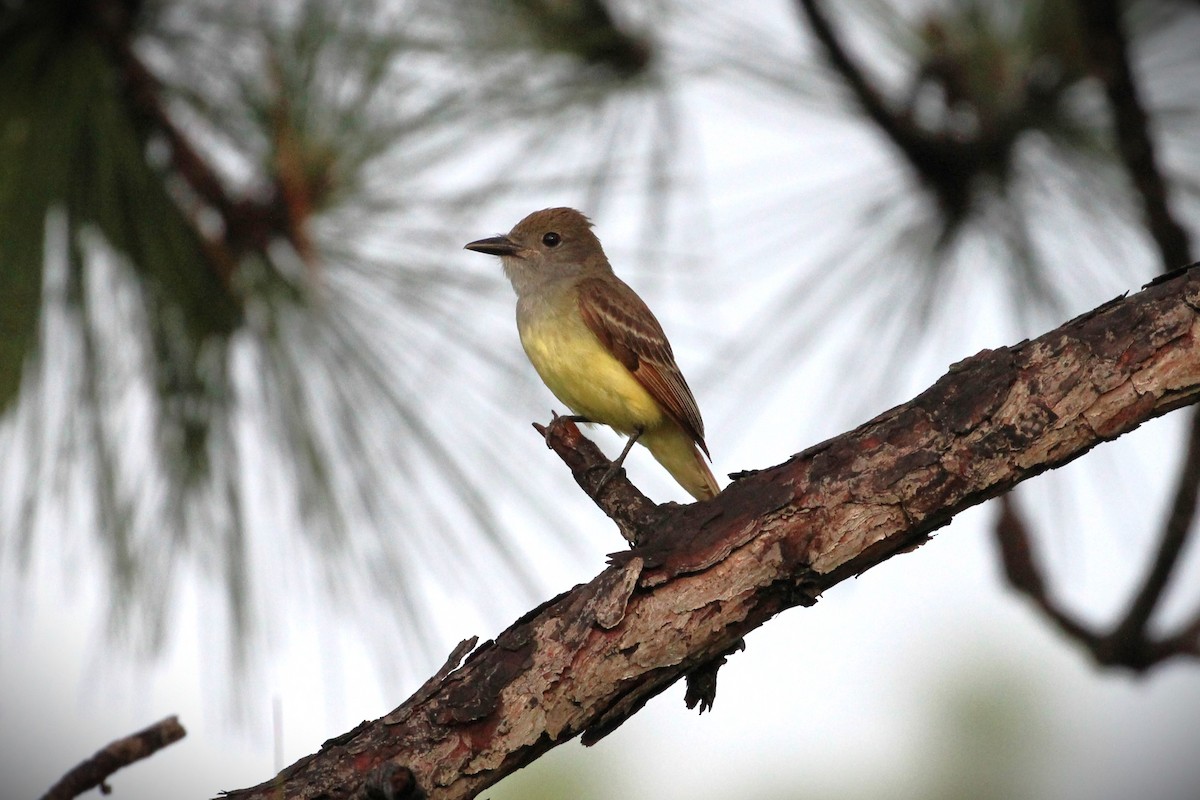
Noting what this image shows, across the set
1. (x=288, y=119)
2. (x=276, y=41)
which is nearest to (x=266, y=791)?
(x=288, y=119)

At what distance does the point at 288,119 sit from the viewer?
12.4 feet

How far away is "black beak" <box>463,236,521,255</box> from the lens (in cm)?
529

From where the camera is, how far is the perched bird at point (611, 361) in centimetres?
477

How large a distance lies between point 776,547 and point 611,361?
7.21 feet

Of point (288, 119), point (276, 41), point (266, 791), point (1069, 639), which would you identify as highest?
point (276, 41)

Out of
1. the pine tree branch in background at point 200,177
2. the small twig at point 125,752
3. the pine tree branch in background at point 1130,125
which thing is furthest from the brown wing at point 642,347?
the small twig at point 125,752

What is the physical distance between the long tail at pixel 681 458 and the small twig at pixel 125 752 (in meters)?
2.64

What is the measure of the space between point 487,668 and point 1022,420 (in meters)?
1.12

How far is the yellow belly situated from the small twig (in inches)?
92.3

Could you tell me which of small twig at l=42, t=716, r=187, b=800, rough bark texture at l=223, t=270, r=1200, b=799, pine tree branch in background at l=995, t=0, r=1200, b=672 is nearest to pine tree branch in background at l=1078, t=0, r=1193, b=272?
pine tree branch in background at l=995, t=0, r=1200, b=672

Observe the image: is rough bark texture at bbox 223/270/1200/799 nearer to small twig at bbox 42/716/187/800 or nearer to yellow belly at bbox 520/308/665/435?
small twig at bbox 42/716/187/800

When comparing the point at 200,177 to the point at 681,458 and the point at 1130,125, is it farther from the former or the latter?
the point at 1130,125

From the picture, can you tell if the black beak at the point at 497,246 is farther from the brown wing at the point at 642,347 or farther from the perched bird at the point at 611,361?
the brown wing at the point at 642,347

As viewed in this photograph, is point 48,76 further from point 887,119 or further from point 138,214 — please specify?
point 887,119
